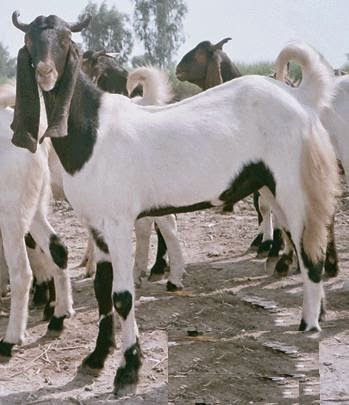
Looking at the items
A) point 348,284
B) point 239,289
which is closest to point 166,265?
point 239,289

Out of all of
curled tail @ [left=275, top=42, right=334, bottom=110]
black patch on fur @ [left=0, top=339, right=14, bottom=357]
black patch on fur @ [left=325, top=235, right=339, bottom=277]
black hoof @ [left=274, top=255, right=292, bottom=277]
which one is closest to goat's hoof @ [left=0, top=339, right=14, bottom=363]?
black patch on fur @ [left=0, top=339, right=14, bottom=357]

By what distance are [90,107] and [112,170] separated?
0.51 m

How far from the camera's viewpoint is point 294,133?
5.86 metres

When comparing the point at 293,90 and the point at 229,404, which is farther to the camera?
the point at 293,90

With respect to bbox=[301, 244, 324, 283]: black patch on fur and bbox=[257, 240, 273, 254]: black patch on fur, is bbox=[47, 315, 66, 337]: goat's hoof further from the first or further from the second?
bbox=[257, 240, 273, 254]: black patch on fur

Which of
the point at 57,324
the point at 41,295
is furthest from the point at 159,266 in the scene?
the point at 57,324

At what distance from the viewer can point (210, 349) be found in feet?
19.1

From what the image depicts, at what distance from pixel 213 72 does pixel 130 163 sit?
4477 mm

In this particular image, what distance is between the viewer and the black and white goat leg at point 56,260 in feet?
20.9

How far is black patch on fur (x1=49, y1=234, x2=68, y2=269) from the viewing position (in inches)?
250

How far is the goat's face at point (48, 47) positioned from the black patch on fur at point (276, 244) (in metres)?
3.86

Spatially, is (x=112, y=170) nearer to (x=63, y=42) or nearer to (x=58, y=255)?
(x=63, y=42)

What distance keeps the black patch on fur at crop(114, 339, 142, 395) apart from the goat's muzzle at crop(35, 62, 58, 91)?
1.76 metres

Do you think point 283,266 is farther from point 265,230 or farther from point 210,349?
point 210,349
